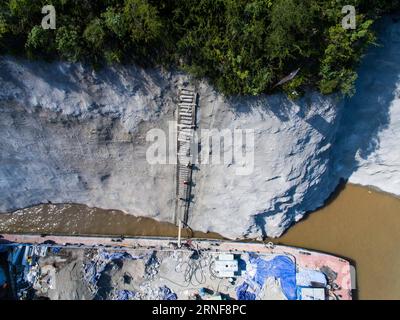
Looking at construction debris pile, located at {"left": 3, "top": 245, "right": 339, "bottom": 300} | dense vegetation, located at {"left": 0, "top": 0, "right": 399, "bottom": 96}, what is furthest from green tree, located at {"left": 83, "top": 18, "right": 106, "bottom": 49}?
construction debris pile, located at {"left": 3, "top": 245, "right": 339, "bottom": 300}

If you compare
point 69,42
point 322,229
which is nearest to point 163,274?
point 322,229

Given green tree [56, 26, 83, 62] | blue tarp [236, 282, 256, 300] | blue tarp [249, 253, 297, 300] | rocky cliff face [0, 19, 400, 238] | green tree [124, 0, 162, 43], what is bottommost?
blue tarp [236, 282, 256, 300]

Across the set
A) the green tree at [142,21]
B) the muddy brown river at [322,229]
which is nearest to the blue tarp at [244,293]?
the muddy brown river at [322,229]

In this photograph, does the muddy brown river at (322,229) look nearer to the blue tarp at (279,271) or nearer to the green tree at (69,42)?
the blue tarp at (279,271)

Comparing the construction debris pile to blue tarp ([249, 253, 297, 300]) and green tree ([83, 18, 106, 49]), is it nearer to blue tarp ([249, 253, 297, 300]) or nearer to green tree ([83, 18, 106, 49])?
blue tarp ([249, 253, 297, 300])

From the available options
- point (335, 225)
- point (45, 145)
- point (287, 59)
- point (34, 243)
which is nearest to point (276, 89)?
point (287, 59)
